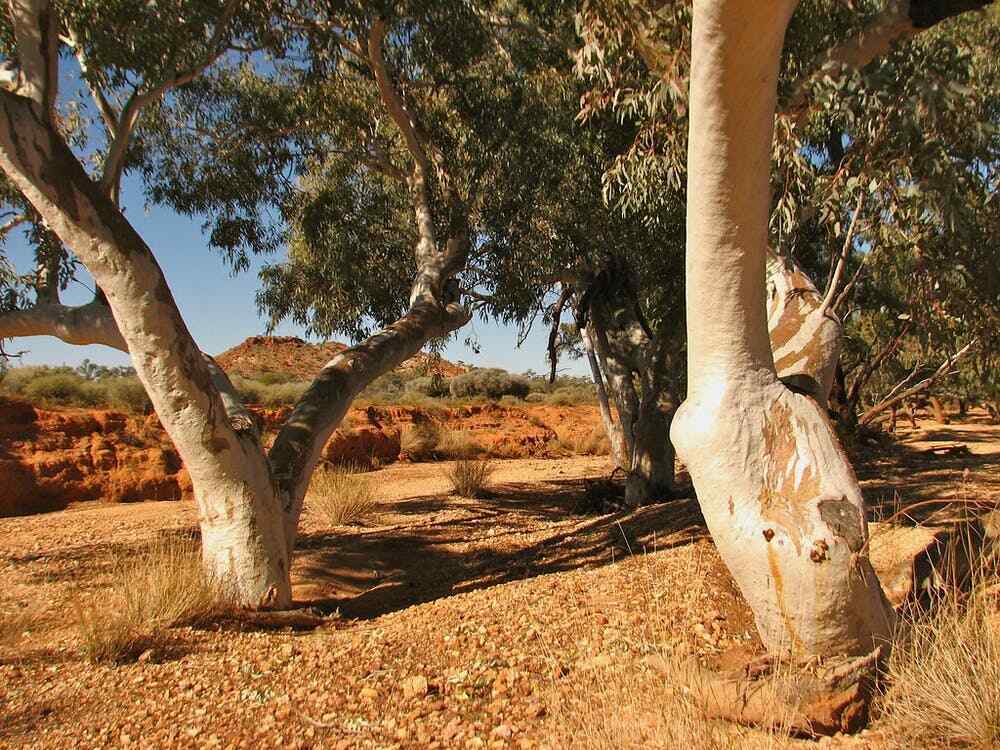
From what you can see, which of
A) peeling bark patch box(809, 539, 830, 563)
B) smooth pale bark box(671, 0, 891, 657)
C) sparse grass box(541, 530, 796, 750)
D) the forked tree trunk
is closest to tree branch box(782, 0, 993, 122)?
smooth pale bark box(671, 0, 891, 657)

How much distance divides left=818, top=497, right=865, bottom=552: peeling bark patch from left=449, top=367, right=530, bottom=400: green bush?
27204 millimetres

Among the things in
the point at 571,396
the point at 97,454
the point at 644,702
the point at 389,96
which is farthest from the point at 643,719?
the point at 571,396

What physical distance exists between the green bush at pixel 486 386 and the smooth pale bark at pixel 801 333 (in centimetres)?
2585

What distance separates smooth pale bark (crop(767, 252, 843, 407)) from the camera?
374cm

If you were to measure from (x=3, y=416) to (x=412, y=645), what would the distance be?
11.4 meters

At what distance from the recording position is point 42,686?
3.86m

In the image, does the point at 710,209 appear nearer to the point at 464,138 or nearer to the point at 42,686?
the point at 42,686

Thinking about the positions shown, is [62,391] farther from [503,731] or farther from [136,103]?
[503,731]

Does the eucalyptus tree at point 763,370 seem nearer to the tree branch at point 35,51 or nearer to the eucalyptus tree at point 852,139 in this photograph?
the eucalyptus tree at point 852,139

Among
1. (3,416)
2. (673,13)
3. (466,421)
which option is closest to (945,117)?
(673,13)

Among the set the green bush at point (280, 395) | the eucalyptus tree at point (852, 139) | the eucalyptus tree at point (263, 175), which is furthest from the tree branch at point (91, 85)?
the green bush at point (280, 395)

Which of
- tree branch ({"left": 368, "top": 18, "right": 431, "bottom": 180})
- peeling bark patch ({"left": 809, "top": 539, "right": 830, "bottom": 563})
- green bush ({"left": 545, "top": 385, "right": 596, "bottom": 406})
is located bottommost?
peeling bark patch ({"left": 809, "top": 539, "right": 830, "bottom": 563})

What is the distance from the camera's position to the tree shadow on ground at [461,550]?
19.5 ft

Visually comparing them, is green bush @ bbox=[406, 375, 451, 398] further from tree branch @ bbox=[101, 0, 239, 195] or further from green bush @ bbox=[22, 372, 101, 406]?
tree branch @ bbox=[101, 0, 239, 195]
